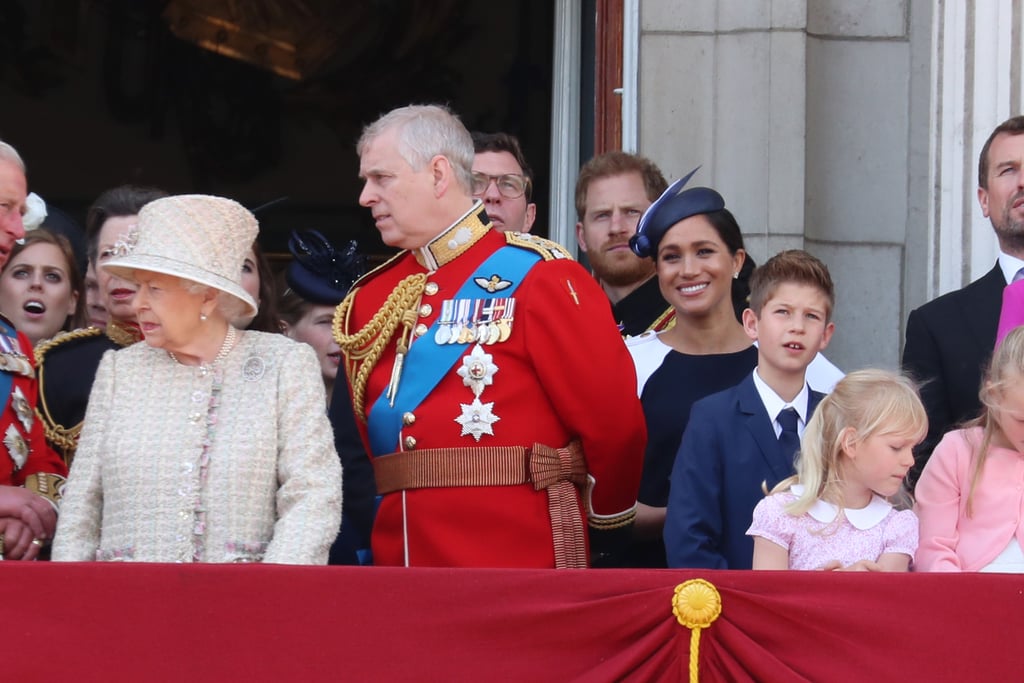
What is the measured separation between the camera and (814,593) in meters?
3.31

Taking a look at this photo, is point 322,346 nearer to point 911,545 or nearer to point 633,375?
point 633,375

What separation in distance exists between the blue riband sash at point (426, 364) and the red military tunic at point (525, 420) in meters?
0.01

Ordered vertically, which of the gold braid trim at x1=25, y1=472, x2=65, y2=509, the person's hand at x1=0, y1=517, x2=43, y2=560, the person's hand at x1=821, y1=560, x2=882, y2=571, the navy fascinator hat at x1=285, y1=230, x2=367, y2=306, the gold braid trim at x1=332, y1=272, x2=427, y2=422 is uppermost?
the navy fascinator hat at x1=285, y1=230, x2=367, y2=306

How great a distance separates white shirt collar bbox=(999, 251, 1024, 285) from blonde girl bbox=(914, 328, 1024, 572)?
0.68 metres

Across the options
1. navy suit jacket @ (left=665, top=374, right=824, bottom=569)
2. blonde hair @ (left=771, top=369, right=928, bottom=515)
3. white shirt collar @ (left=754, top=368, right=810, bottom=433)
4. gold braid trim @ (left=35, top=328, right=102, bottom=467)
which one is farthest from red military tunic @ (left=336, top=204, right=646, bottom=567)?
gold braid trim @ (left=35, top=328, right=102, bottom=467)

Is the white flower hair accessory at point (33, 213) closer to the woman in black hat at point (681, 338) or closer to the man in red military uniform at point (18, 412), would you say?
the man in red military uniform at point (18, 412)

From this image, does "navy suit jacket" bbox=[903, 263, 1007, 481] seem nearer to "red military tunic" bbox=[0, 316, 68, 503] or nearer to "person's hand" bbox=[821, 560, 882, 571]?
"person's hand" bbox=[821, 560, 882, 571]

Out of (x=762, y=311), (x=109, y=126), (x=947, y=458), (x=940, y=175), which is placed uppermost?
(x=109, y=126)

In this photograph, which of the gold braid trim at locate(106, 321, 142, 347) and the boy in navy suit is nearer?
the boy in navy suit

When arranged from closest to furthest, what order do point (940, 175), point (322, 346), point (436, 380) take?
point (436, 380) → point (322, 346) → point (940, 175)

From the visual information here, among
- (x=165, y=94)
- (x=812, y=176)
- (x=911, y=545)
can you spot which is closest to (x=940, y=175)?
(x=812, y=176)

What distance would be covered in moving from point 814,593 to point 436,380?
114 cm

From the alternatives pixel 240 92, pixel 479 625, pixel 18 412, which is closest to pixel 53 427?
pixel 18 412

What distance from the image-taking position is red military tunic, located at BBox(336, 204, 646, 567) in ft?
13.4
